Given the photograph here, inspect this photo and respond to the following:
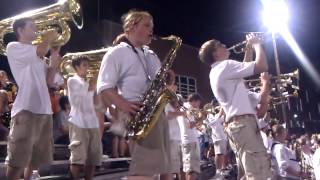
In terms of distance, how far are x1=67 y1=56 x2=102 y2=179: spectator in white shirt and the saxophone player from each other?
2.66 metres

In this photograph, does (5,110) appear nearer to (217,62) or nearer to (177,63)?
(217,62)

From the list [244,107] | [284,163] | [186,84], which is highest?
[186,84]

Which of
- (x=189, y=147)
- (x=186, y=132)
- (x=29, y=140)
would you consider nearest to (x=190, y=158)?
(x=189, y=147)

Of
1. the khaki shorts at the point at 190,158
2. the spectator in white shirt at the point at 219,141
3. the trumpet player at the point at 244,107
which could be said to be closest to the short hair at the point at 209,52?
the trumpet player at the point at 244,107

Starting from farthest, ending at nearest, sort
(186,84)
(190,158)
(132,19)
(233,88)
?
1. (186,84)
2. (190,158)
3. (233,88)
4. (132,19)

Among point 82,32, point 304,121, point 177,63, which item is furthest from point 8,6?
point 304,121

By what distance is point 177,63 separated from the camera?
20.2 m

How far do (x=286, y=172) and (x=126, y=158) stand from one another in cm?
331

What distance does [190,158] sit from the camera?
7.16 metres

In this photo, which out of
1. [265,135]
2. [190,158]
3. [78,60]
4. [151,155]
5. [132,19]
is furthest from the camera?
[265,135]

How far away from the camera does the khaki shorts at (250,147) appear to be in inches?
172

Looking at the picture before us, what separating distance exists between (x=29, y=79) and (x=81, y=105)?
1.50 metres

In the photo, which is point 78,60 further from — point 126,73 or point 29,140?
point 126,73

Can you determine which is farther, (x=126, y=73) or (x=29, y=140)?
(x=29, y=140)
